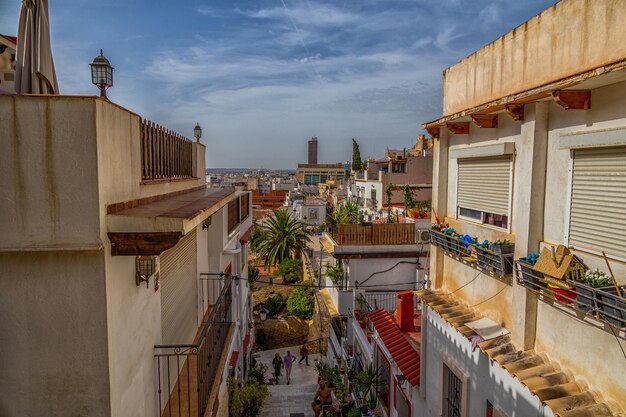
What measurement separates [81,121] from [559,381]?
5868 mm

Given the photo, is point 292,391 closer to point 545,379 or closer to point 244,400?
point 244,400

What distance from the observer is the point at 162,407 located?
19.1 ft

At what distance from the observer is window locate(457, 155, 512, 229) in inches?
251

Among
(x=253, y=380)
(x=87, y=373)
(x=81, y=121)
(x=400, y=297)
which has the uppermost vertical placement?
(x=81, y=121)

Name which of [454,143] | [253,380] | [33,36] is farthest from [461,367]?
[253,380]

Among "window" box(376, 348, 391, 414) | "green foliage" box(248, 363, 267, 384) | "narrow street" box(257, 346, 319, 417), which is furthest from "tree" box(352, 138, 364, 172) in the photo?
"window" box(376, 348, 391, 414)

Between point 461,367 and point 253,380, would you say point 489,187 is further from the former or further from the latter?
point 253,380

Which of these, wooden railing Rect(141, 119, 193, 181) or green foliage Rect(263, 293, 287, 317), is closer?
wooden railing Rect(141, 119, 193, 181)

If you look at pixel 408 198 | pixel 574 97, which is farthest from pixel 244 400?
pixel 574 97

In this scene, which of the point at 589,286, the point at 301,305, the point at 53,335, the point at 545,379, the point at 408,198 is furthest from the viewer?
the point at 301,305

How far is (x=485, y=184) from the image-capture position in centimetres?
693

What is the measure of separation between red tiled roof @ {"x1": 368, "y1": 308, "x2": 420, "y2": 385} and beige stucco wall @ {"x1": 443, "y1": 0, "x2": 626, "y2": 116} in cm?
600

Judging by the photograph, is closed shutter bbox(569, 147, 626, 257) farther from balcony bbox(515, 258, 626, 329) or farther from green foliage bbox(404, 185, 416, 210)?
green foliage bbox(404, 185, 416, 210)

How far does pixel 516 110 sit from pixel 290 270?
28761mm
